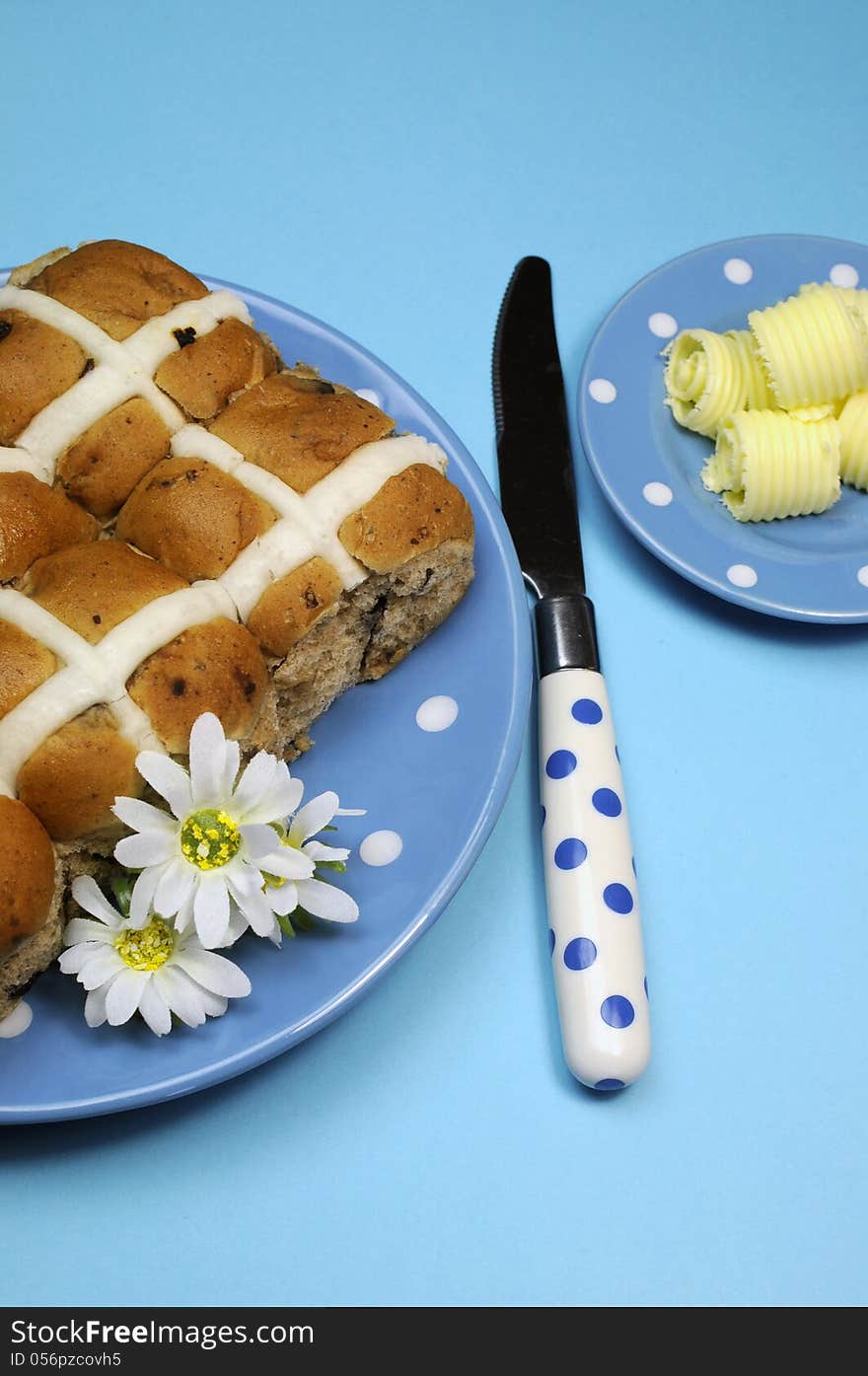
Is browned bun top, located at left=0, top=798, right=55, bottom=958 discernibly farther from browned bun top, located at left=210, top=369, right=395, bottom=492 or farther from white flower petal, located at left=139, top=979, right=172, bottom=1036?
browned bun top, located at left=210, top=369, right=395, bottom=492

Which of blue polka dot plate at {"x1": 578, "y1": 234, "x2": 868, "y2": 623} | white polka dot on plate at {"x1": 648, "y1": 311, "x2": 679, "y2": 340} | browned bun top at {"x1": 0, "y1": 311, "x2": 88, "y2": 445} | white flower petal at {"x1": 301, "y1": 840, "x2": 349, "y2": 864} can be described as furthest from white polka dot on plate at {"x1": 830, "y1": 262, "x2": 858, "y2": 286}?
white flower petal at {"x1": 301, "y1": 840, "x2": 349, "y2": 864}

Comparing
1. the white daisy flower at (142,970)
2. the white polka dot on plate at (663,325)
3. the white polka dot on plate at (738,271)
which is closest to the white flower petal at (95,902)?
the white daisy flower at (142,970)

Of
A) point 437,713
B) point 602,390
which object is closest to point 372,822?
point 437,713

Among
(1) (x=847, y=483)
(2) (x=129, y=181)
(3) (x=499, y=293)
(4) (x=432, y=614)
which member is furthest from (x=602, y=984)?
(2) (x=129, y=181)

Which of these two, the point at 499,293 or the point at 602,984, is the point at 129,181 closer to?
the point at 499,293

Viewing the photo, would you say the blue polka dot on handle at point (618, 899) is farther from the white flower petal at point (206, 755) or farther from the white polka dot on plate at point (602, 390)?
the white polka dot on plate at point (602, 390)
